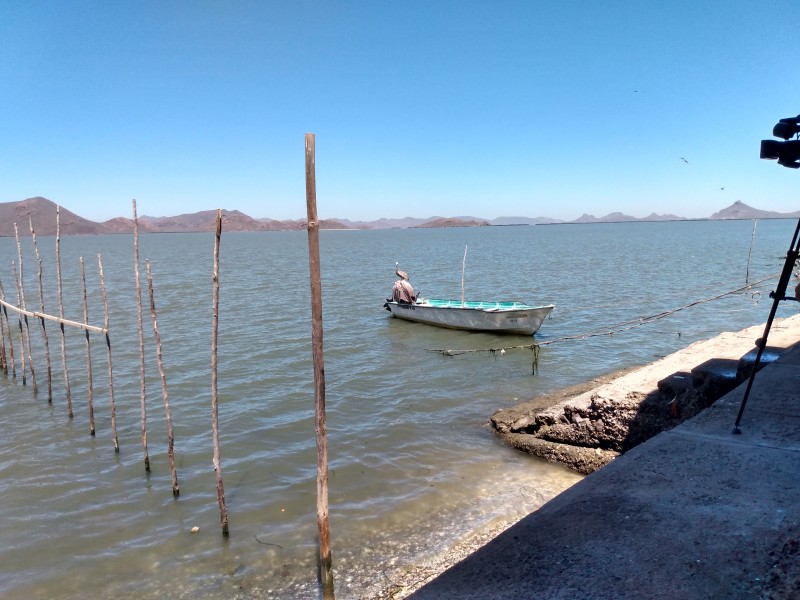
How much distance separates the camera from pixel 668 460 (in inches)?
157

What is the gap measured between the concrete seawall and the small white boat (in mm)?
15002

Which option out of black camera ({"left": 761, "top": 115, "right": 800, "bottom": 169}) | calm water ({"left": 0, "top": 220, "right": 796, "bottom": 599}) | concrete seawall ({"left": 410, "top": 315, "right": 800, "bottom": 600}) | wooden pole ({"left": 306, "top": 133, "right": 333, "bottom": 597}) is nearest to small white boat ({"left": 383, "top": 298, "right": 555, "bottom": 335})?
calm water ({"left": 0, "top": 220, "right": 796, "bottom": 599})

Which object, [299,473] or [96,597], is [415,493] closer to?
[299,473]

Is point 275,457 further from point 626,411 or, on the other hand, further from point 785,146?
point 785,146

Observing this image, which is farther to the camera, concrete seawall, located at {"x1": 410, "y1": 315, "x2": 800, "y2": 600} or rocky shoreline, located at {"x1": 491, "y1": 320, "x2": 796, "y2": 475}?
rocky shoreline, located at {"x1": 491, "y1": 320, "x2": 796, "y2": 475}

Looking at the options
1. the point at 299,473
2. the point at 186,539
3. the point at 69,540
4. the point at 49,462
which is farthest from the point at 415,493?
the point at 49,462

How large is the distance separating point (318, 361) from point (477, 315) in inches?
588

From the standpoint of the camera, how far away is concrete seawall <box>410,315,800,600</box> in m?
2.62

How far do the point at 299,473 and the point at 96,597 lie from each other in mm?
3574

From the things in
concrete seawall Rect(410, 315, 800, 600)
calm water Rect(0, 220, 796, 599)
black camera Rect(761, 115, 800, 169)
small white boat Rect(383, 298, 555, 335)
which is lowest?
calm water Rect(0, 220, 796, 599)

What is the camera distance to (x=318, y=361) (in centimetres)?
577

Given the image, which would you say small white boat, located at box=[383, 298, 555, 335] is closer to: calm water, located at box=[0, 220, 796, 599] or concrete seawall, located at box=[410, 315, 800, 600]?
calm water, located at box=[0, 220, 796, 599]

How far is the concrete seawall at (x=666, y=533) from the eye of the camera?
2.62 m

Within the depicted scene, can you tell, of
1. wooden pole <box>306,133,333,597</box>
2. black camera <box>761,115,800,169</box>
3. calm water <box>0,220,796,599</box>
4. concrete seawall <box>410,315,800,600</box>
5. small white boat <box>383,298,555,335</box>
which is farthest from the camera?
small white boat <box>383,298,555,335</box>
